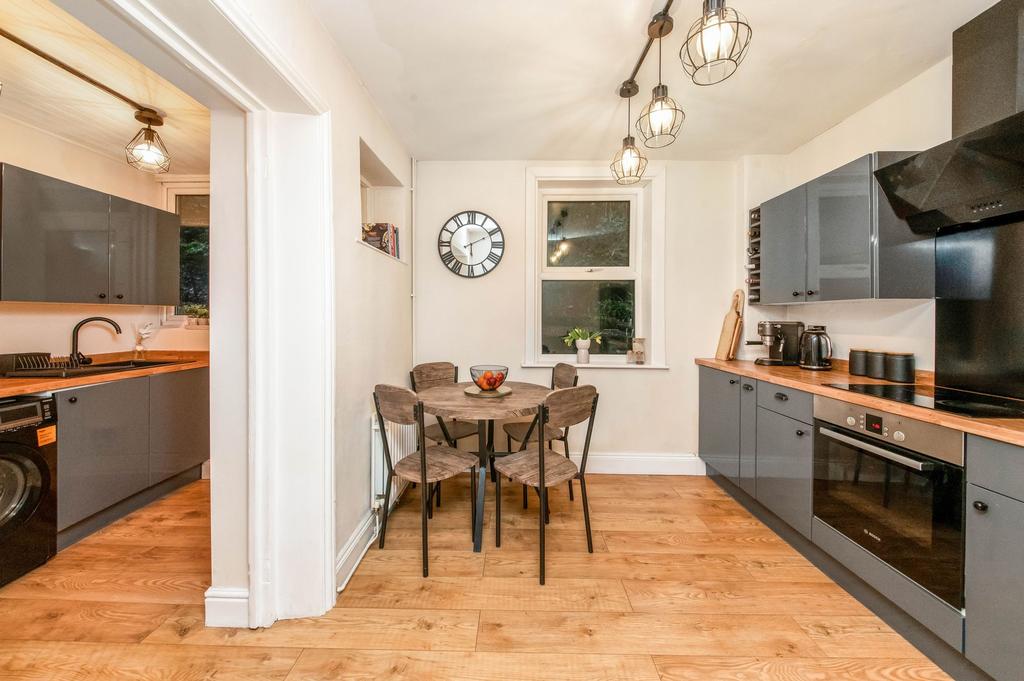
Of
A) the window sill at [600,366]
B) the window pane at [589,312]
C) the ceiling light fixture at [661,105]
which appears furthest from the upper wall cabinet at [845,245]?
the ceiling light fixture at [661,105]

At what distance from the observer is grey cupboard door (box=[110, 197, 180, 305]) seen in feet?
8.88

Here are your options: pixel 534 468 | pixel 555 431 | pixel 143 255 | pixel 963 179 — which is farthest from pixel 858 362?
pixel 143 255

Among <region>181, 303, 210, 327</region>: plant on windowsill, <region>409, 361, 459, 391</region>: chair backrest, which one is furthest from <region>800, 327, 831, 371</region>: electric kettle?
<region>181, 303, 210, 327</region>: plant on windowsill

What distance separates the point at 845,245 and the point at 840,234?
3.0 inches

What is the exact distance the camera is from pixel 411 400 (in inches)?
75.6

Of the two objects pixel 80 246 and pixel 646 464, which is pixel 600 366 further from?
pixel 80 246

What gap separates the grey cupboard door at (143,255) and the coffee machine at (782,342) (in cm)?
452

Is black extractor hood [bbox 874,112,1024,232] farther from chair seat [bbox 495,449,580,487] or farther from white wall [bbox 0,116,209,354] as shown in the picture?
white wall [bbox 0,116,209,354]

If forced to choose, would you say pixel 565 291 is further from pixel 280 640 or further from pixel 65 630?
pixel 65 630

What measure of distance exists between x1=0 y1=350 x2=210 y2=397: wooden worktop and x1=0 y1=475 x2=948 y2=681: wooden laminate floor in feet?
3.04

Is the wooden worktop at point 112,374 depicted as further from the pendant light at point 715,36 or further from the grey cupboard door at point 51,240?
the pendant light at point 715,36

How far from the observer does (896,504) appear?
5.12 ft

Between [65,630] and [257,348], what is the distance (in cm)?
143

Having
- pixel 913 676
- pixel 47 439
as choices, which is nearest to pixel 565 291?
pixel 913 676
